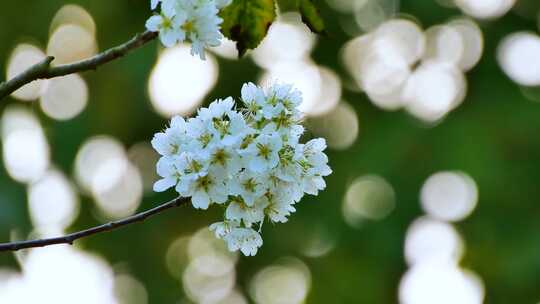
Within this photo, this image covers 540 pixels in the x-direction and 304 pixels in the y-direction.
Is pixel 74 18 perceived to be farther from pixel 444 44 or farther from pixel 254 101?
pixel 254 101

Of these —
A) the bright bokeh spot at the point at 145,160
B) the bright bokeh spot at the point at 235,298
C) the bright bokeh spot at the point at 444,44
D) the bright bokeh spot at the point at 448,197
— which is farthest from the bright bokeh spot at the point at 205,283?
the bright bokeh spot at the point at 444,44

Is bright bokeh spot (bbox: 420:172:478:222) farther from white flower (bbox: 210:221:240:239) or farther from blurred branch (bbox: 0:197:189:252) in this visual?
blurred branch (bbox: 0:197:189:252)

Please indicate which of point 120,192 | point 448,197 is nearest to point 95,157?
point 120,192

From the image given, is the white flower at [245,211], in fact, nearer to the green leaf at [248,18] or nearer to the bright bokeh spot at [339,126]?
the green leaf at [248,18]

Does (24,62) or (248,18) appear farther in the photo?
(24,62)

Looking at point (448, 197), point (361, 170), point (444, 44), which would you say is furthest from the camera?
point (444, 44)

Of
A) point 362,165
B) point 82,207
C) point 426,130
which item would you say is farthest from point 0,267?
point 426,130
